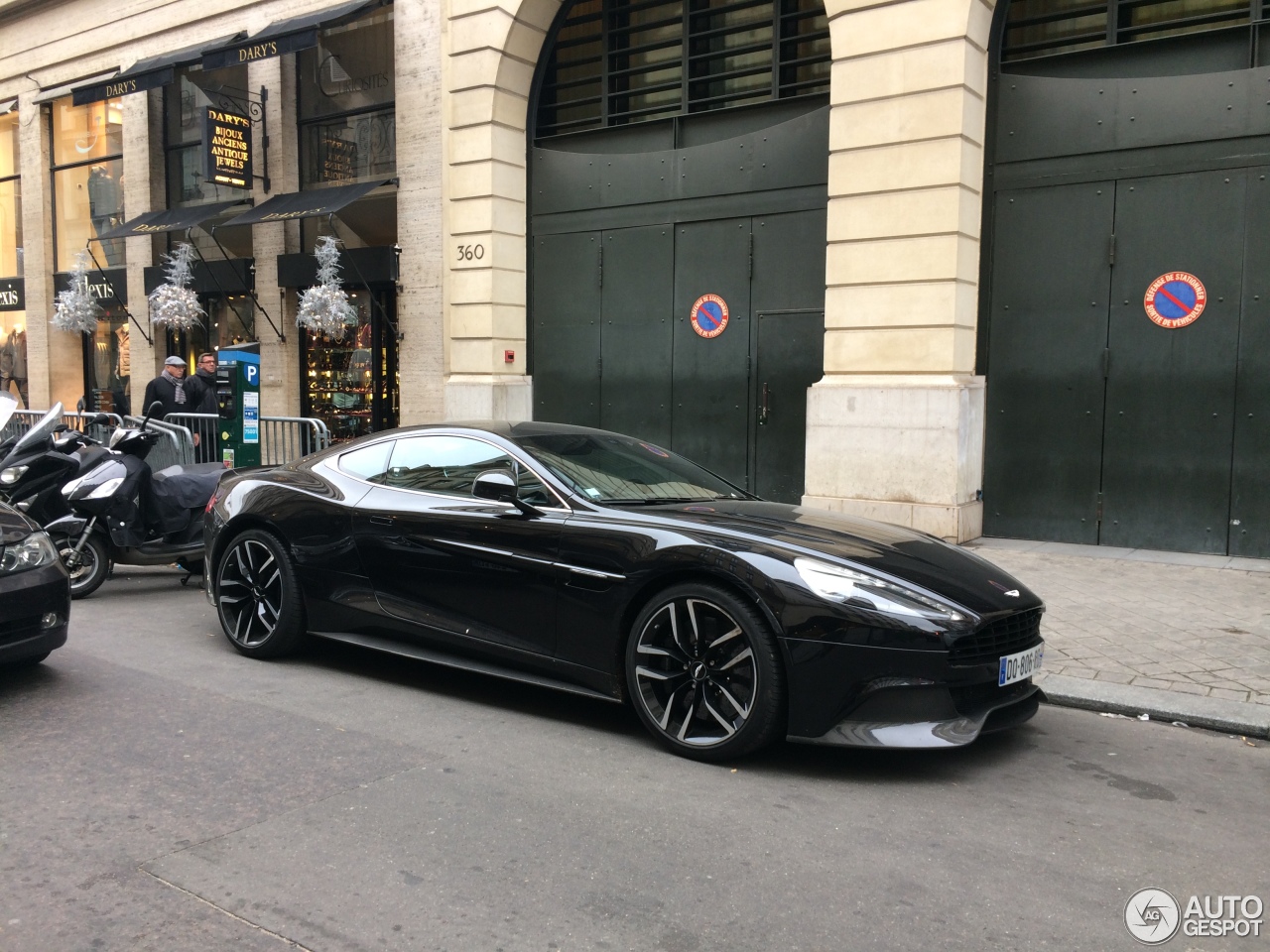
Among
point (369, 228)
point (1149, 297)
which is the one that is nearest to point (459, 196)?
point (369, 228)

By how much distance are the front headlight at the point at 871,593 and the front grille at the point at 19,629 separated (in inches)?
151

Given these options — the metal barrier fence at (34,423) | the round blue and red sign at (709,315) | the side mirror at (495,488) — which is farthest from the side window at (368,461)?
the metal barrier fence at (34,423)

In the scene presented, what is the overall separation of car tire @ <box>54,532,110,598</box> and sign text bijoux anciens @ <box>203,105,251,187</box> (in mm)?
9196

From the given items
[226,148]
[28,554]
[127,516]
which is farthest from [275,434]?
[28,554]

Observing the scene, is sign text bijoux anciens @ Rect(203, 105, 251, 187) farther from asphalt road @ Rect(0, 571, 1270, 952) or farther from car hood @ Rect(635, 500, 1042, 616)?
car hood @ Rect(635, 500, 1042, 616)

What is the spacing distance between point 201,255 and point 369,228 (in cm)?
372

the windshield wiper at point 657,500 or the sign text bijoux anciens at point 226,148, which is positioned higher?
the sign text bijoux anciens at point 226,148

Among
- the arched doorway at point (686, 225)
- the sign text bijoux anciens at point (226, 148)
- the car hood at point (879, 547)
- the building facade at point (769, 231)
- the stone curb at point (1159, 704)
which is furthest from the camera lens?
the sign text bijoux anciens at point (226, 148)

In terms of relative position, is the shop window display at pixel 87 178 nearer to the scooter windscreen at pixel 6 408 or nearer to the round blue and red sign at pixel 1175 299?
the scooter windscreen at pixel 6 408

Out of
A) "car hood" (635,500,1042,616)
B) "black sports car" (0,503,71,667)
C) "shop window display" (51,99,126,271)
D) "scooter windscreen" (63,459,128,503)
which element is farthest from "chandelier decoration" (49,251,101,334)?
"car hood" (635,500,1042,616)

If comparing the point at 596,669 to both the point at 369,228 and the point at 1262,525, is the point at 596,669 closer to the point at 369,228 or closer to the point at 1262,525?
the point at 1262,525

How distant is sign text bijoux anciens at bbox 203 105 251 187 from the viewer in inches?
620

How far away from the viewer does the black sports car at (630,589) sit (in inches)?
168

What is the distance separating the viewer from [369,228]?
615 inches
